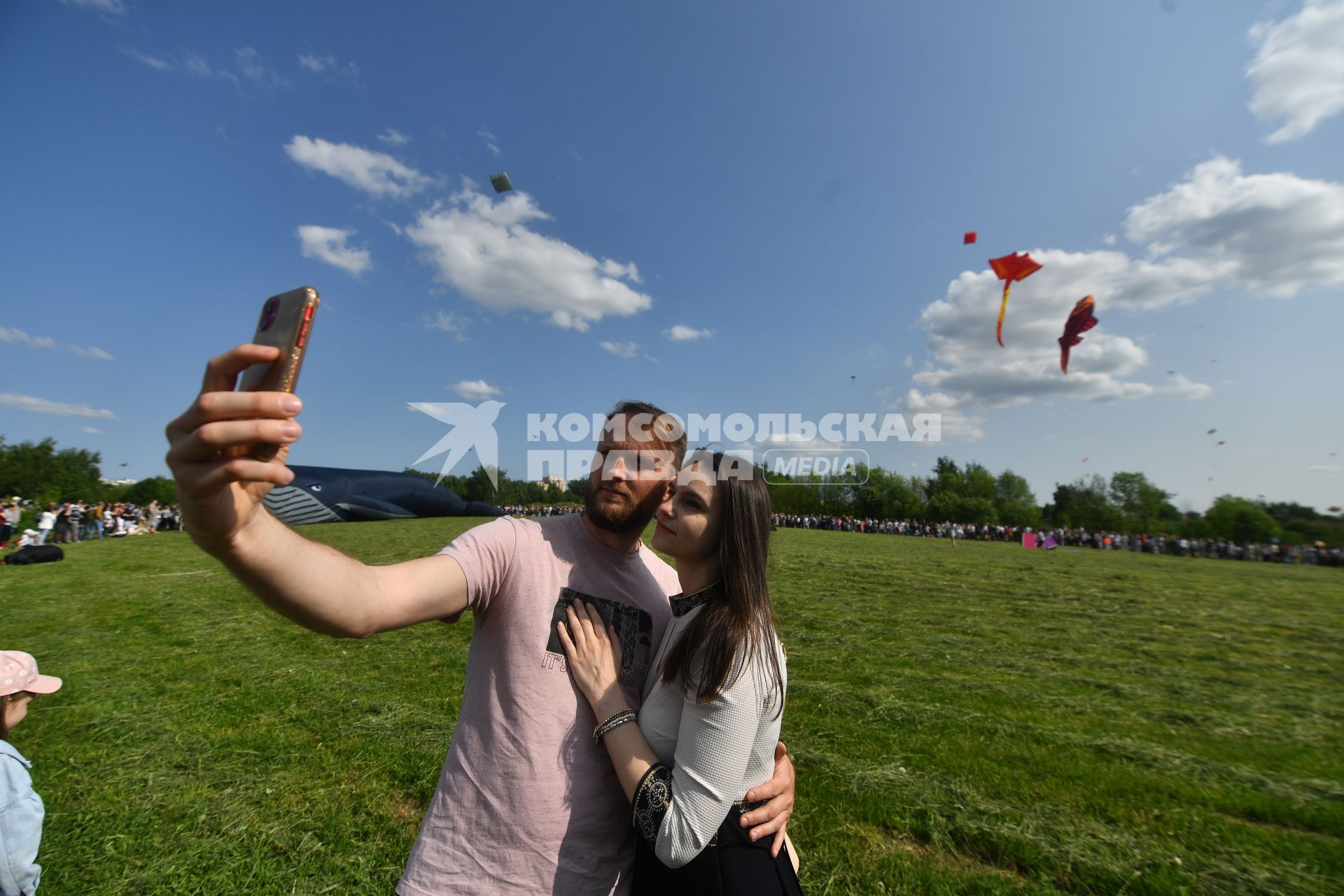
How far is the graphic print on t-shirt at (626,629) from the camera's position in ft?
6.68

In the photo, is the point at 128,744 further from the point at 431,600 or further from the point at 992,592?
the point at 992,592

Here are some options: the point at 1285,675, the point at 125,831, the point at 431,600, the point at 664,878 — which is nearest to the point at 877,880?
the point at 664,878

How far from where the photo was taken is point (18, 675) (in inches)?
121

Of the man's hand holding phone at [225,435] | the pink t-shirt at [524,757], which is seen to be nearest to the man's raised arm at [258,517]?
the man's hand holding phone at [225,435]

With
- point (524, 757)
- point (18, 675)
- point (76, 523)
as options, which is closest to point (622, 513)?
point (524, 757)

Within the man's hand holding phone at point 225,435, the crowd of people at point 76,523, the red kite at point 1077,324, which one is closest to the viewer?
the man's hand holding phone at point 225,435

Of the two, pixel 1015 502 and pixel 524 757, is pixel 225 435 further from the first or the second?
pixel 1015 502

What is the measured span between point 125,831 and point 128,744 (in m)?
1.66

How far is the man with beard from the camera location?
1668mm

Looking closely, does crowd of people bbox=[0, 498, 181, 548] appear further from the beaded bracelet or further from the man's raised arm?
the beaded bracelet

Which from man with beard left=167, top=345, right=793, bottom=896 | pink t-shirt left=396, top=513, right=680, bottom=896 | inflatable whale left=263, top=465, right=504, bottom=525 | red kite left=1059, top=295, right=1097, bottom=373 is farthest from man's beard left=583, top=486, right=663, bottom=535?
inflatable whale left=263, top=465, right=504, bottom=525

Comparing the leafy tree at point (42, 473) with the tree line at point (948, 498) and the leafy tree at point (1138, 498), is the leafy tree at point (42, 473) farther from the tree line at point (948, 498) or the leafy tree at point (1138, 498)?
the leafy tree at point (1138, 498)

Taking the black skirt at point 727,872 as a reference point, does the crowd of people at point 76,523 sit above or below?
below

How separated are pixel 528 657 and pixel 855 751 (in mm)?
4581
